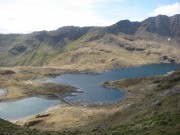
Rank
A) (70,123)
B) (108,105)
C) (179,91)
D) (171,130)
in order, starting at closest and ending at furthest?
(171,130) < (179,91) < (70,123) < (108,105)

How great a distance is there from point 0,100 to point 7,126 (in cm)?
13976

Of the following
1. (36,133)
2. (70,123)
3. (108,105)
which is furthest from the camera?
(108,105)

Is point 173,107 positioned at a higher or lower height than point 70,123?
higher

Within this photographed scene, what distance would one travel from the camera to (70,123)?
403ft

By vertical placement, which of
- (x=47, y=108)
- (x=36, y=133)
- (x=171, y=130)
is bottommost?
(x=47, y=108)

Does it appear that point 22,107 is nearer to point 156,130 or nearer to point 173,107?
point 173,107

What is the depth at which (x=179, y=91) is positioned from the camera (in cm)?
8019

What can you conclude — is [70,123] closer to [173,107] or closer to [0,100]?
[173,107]

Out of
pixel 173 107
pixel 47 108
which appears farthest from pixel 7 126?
pixel 47 108

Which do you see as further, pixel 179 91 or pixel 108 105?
pixel 108 105

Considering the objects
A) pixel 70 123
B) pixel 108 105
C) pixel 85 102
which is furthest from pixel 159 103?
pixel 85 102

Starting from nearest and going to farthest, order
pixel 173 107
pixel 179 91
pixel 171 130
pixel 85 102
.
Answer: pixel 171 130
pixel 173 107
pixel 179 91
pixel 85 102

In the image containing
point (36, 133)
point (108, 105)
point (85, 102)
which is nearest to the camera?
point (36, 133)

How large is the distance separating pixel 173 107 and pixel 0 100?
488 ft
